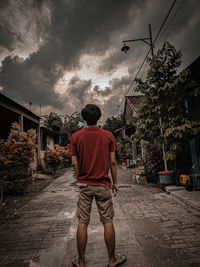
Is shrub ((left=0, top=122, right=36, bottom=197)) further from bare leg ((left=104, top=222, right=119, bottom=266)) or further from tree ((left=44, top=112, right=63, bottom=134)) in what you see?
tree ((left=44, top=112, right=63, bottom=134))

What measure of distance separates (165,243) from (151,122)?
4473mm

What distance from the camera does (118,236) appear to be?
9.32ft

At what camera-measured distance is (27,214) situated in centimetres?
412

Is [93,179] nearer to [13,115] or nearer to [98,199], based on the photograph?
[98,199]

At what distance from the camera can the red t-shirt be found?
2059mm

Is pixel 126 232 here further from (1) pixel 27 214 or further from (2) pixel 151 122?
(2) pixel 151 122

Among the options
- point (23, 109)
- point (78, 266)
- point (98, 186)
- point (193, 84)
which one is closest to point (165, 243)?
point (78, 266)

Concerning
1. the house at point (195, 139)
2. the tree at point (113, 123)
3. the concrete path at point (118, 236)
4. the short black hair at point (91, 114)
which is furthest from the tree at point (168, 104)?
the tree at point (113, 123)

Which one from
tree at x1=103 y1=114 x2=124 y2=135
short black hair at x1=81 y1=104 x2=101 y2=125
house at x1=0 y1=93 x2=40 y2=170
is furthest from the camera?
tree at x1=103 y1=114 x2=124 y2=135

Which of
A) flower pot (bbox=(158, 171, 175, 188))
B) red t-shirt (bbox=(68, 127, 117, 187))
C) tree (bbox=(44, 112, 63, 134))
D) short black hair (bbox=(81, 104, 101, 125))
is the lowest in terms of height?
flower pot (bbox=(158, 171, 175, 188))

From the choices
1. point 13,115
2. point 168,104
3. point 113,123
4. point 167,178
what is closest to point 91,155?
point 168,104

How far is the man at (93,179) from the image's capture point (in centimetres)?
200

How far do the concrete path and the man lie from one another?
14.3 inches

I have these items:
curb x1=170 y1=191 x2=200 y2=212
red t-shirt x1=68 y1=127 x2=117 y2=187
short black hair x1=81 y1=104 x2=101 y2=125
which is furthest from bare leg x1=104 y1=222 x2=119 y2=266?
curb x1=170 y1=191 x2=200 y2=212
